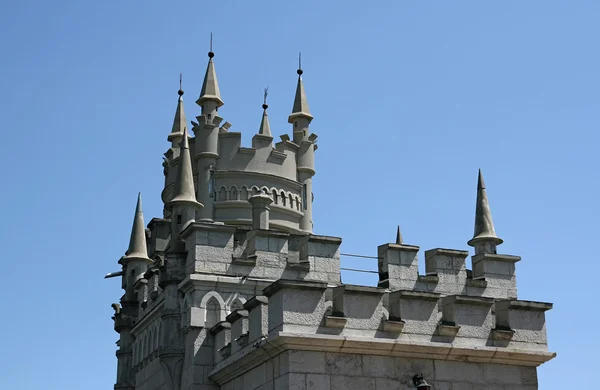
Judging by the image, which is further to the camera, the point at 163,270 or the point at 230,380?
the point at 163,270

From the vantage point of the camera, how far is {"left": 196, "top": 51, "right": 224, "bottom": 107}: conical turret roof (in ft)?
104

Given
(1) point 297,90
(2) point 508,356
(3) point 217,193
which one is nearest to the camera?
(2) point 508,356

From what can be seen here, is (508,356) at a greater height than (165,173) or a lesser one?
lesser

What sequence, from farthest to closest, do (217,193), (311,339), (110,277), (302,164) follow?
(302,164) < (217,193) < (110,277) < (311,339)

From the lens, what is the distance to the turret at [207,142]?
28.9 m

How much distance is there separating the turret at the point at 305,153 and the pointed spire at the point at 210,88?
2822mm

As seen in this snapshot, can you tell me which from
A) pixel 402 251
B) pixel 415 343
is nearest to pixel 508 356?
pixel 415 343

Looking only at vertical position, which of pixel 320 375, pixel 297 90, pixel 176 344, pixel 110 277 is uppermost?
pixel 297 90

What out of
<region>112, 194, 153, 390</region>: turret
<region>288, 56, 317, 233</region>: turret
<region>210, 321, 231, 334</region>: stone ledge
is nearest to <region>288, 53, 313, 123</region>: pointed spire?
<region>288, 56, 317, 233</region>: turret

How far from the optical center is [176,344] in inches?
711

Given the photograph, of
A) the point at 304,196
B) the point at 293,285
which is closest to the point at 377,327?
the point at 293,285

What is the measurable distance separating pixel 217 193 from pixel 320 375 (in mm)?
14738

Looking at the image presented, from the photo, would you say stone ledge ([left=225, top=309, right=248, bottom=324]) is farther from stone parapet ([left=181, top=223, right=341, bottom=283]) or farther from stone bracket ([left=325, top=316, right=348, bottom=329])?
stone bracket ([left=325, top=316, right=348, bottom=329])

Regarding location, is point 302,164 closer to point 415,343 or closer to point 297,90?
point 297,90
